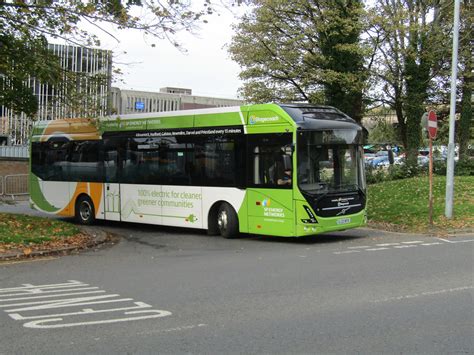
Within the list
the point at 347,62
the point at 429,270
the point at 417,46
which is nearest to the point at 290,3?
the point at 347,62

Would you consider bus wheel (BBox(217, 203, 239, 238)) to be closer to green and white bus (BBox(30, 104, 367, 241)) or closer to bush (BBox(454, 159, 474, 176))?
green and white bus (BBox(30, 104, 367, 241))

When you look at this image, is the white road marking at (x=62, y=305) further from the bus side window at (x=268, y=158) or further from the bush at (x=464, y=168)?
the bush at (x=464, y=168)

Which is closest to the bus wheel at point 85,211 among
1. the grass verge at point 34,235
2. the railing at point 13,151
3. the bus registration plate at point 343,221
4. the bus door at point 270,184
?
the grass verge at point 34,235

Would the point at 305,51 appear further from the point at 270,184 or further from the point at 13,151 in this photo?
the point at 13,151

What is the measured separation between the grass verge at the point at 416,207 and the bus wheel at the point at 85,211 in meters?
8.67

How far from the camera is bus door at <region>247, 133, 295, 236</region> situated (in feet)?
40.5

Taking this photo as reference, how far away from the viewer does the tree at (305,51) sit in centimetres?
2619

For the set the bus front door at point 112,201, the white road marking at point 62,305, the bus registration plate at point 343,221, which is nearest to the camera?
the white road marking at point 62,305

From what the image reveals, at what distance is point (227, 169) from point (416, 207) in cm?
750

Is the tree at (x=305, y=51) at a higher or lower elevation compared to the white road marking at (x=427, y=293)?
higher

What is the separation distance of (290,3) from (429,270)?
20178mm

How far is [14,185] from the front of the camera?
31234mm

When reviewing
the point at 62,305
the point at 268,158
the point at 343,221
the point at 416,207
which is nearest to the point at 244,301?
the point at 62,305

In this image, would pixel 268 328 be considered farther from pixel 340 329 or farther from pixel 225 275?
pixel 225 275
